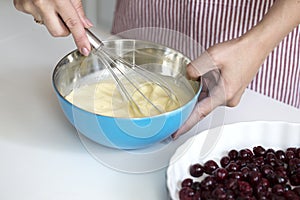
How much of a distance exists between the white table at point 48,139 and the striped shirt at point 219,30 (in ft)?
0.36

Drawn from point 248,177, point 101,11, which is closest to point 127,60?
point 248,177

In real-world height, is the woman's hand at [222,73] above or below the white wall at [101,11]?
above

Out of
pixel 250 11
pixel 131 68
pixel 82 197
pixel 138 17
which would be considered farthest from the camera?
pixel 138 17

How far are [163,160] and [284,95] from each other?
1.20ft

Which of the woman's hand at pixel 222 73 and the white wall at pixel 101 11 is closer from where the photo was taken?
the woman's hand at pixel 222 73

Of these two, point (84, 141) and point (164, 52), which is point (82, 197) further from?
point (164, 52)

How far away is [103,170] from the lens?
2.37 feet

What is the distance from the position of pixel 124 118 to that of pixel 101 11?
48.8 inches

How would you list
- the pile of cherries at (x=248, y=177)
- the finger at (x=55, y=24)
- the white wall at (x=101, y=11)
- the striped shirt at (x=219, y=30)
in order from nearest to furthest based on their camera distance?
1. the pile of cherries at (x=248, y=177)
2. the finger at (x=55, y=24)
3. the striped shirt at (x=219, y=30)
4. the white wall at (x=101, y=11)

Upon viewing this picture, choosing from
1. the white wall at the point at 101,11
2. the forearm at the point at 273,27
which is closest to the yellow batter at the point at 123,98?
the forearm at the point at 273,27

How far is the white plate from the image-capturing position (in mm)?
702

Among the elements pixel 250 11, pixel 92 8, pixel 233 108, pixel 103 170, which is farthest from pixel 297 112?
pixel 92 8

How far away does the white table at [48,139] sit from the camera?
2.26 feet

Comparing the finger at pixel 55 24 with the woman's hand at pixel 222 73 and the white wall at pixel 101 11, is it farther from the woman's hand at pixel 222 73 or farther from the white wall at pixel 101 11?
the white wall at pixel 101 11
